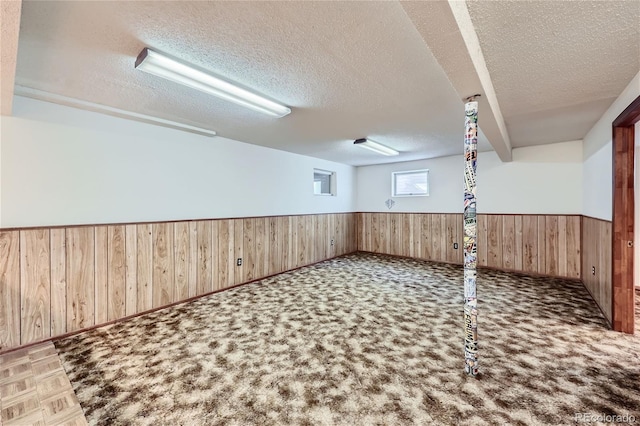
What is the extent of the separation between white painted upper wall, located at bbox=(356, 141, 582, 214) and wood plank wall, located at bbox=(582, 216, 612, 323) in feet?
2.01

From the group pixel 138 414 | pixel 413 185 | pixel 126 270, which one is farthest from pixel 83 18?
pixel 413 185

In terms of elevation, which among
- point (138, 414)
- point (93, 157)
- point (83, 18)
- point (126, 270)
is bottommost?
point (138, 414)

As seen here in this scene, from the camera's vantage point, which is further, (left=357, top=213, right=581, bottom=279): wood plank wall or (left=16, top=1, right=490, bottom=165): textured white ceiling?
(left=357, top=213, right=581, bottom=279): wood plank wall

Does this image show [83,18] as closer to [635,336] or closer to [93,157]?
[93,157]

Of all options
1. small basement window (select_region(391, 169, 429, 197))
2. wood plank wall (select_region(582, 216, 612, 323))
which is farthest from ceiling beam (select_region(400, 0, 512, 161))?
small basement window (select_region(391, 169, 429, 197))

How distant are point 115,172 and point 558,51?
13.6 feet

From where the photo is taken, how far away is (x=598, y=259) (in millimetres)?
3285

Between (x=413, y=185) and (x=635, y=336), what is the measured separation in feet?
14.1

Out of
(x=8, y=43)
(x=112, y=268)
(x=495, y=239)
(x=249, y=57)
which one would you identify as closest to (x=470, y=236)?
(x=249, y=57)

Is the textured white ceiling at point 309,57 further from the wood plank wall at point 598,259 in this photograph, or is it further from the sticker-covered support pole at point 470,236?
the wood plank wall at point 598,259

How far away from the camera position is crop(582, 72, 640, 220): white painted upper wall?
7.94 ft

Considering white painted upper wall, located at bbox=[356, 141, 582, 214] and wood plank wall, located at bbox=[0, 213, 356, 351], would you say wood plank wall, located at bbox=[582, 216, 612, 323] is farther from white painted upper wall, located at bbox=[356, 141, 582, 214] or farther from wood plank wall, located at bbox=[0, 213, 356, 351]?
wood plank wall, located at bbox=[0, 213, 356, 351]

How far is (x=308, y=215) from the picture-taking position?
18.5ft

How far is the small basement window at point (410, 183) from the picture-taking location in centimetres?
611
